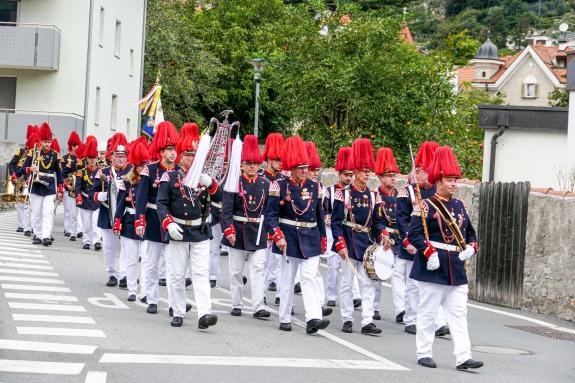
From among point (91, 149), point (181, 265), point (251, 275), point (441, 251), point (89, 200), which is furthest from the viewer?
point (91, 149)

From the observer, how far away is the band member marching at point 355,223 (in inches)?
530

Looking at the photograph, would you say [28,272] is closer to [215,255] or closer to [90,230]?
[215,255]

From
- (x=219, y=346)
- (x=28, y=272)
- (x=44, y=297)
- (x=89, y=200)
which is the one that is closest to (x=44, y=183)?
(x=89, y=200)

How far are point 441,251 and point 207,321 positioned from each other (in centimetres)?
274

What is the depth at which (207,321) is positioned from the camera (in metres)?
12.2

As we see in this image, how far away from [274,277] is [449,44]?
126 metres

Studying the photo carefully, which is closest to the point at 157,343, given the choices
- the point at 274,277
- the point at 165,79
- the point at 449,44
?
the point at 274,277

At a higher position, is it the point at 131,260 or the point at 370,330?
the point at 131,260

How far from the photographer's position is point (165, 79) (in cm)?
5834

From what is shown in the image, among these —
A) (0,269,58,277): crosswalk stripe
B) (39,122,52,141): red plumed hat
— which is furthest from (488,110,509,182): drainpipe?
(0,269,58,277): crosswalk stripe

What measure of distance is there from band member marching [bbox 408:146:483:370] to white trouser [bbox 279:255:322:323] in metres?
1.91

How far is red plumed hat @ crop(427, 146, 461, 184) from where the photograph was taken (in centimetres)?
1089

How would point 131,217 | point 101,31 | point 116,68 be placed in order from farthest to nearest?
point 116,68, point 101,31, point 131,217

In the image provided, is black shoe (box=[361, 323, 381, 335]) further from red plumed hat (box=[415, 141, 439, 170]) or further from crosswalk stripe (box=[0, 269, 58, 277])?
crosswalk stripe (box=[0, 269, 58, 277])
